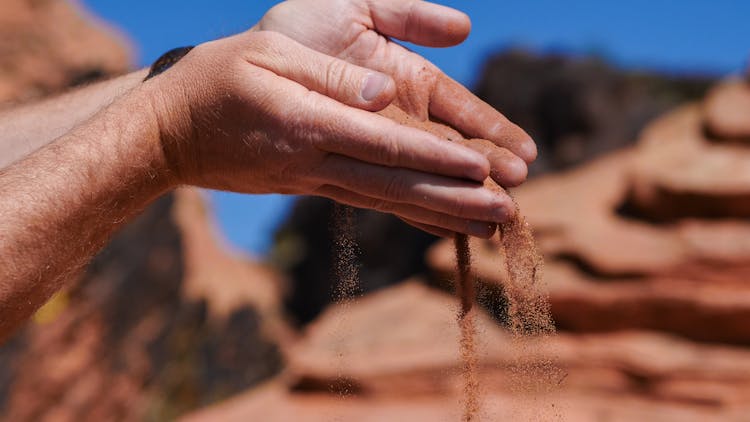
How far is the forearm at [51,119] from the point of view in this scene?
244 cm

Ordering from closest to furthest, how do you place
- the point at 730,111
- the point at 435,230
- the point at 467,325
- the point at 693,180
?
1. the point at 467,325
2. the point at 435,230
3. the point at 693,180
4. the point at 730,111

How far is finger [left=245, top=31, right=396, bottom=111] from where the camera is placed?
1.85 metres

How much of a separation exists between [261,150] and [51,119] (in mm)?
977

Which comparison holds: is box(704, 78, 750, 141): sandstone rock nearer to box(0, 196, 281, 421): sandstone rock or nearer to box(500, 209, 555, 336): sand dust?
box(500, 209, 555, 336): sand dust

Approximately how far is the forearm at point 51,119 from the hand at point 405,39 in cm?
58

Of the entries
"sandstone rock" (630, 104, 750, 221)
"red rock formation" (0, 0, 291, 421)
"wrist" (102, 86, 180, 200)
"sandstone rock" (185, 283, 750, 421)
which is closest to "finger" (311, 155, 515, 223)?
"wrist" (102, 86, 180, 200)

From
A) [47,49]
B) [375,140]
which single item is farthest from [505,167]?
[47,49]

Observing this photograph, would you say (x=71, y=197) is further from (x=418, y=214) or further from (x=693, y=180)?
(x=693, y=180)

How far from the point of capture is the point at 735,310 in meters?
6.46

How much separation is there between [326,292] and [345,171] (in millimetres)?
15926

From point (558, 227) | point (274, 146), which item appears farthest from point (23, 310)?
point (558, 227)

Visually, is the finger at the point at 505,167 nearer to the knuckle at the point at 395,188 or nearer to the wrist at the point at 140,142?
the knuckle at the point at 395,188

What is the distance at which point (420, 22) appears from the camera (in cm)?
210

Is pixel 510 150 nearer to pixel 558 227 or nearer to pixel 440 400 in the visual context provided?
pixel 440 400
